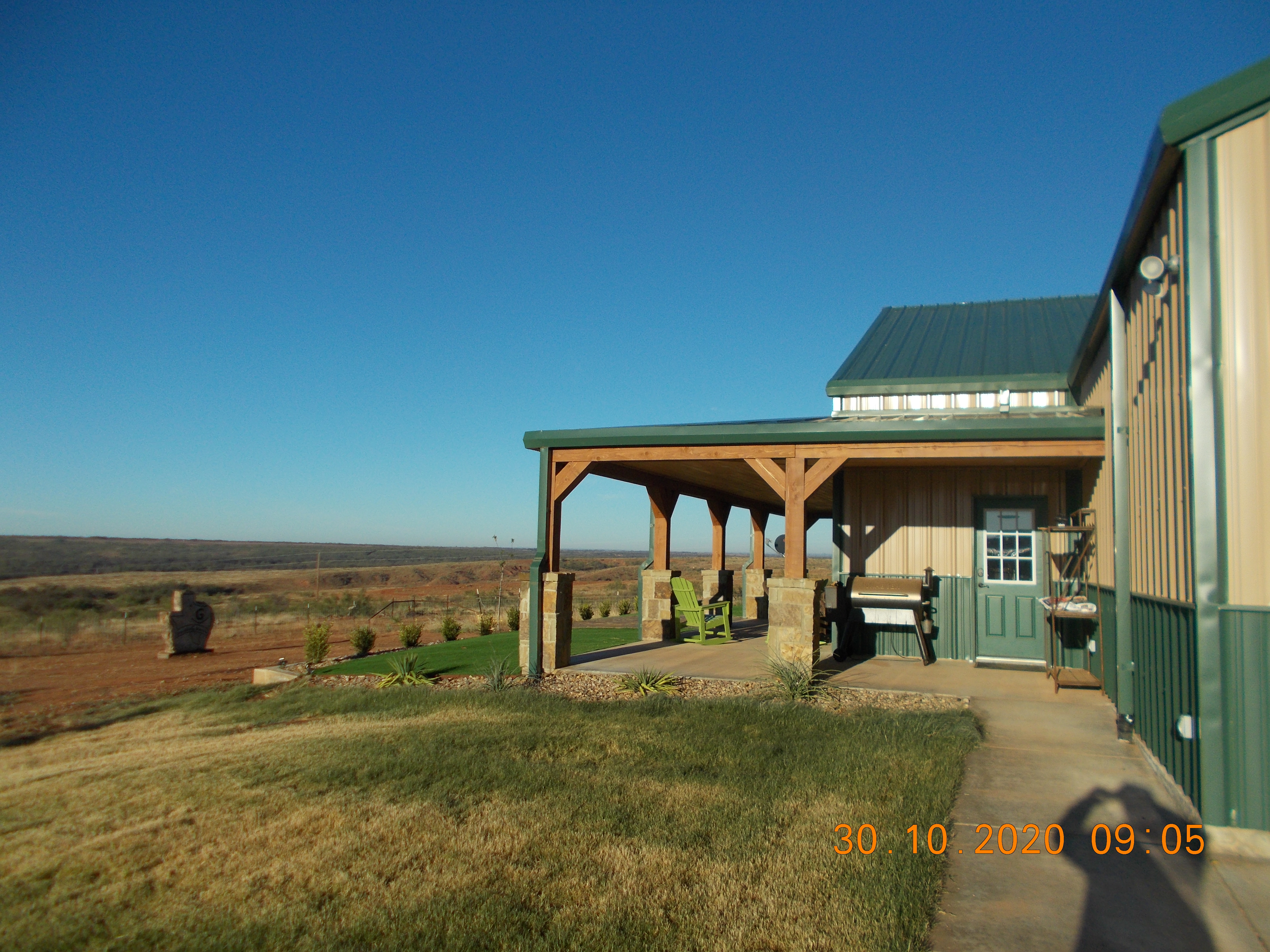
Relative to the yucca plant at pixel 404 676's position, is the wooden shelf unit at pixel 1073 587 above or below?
above

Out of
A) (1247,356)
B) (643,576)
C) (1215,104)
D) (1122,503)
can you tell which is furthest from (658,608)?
(1215,104)

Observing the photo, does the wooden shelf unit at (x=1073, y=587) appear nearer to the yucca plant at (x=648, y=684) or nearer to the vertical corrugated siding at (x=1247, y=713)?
the vertical corrugated siding at (x=1247, y=713)

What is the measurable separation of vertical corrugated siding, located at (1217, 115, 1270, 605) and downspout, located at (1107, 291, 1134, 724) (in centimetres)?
192

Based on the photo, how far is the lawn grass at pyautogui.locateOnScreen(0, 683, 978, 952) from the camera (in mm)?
3271

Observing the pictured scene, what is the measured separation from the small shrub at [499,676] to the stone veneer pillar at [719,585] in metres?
6.00

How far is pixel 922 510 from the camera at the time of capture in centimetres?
1017

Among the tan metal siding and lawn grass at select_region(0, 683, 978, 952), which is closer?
lawn grass at select_region(0, 683, 978, 952)

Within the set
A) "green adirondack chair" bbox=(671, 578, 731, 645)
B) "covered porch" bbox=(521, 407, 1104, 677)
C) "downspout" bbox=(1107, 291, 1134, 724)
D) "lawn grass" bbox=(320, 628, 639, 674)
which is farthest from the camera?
"green adirondack chair" bbox=(671, 578, 731, 645)

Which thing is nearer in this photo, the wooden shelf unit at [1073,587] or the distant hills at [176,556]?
the wooden shelf unit at [1073,587]

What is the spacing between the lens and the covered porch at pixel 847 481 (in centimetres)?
819

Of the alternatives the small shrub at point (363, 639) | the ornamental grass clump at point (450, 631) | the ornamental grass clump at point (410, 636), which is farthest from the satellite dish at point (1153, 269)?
the ornamental grass clump at point (450, 631)

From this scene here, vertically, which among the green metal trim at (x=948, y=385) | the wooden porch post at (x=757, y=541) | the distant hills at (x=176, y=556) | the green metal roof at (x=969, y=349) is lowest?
the distant hills at (x=176, y=556)

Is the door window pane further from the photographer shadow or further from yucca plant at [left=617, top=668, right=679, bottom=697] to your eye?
the photographer shadow
